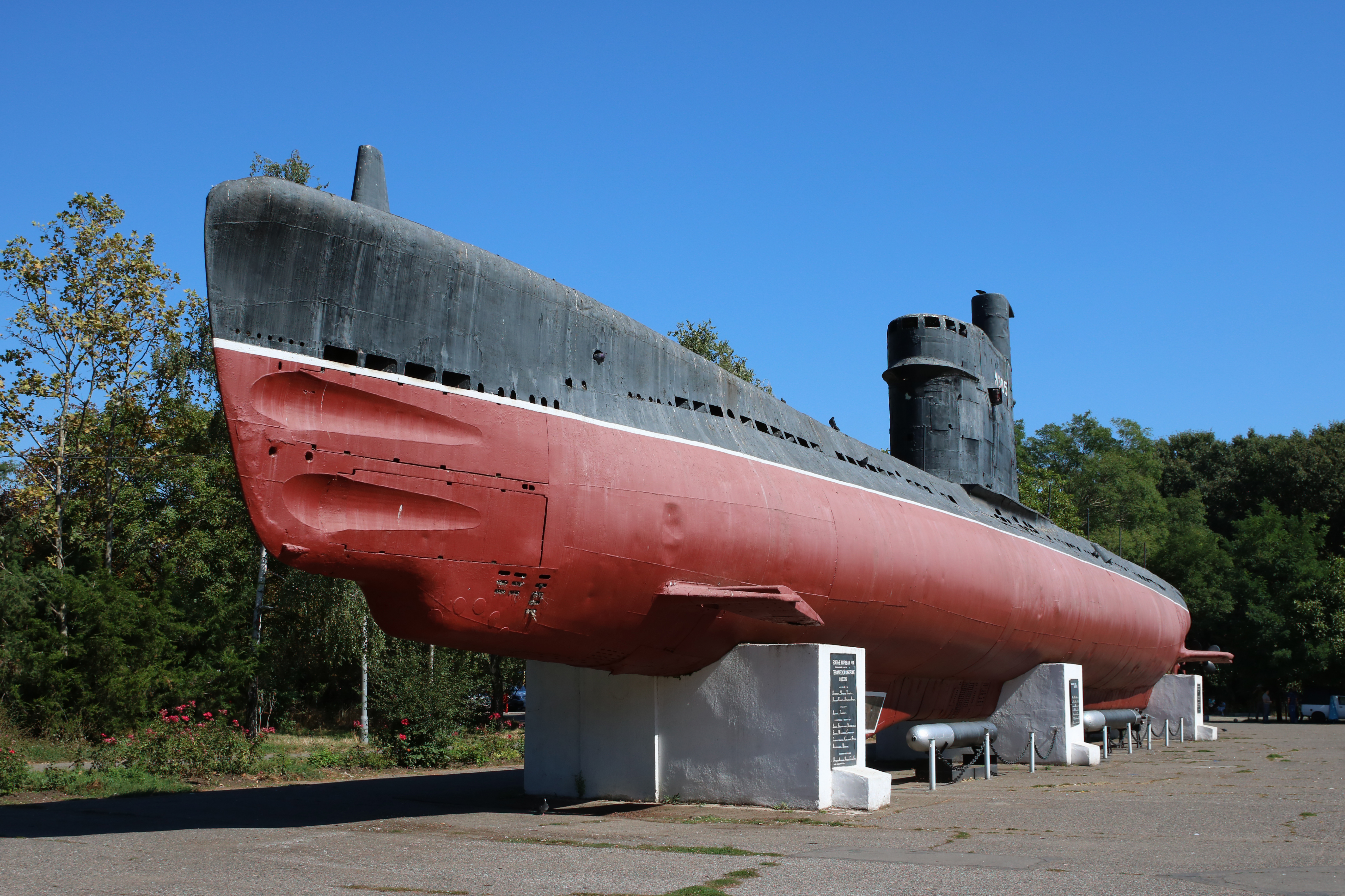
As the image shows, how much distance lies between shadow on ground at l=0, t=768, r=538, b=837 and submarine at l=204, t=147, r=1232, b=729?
2.70 metres

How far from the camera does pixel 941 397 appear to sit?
18.5 metres

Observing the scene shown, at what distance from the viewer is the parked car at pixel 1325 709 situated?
40938mm

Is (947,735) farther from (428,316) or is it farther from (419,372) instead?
(428,316)

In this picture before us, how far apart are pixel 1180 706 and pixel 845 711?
64.9ft

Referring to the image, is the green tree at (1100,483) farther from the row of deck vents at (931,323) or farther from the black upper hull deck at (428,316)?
the black upper hull deck at (428,316)

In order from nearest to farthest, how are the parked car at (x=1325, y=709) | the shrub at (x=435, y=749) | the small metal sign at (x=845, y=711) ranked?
the small metal sign at (x=845, y=711)
the shrub at (x=435, y=749)
the parked car at (x=1325, y=709)

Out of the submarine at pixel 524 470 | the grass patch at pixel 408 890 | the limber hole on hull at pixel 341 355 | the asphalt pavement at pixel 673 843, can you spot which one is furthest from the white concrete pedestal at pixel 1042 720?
the limber hole on hull at pixel 341 355

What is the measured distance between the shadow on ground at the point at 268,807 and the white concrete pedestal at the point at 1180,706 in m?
19.2

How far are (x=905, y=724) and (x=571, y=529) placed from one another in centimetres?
1134

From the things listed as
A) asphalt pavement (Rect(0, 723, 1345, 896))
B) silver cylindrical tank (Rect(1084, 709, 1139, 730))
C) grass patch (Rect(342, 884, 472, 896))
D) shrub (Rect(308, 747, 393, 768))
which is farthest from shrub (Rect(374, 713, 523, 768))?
grass patch (Rect(342, 884, 472, 896))

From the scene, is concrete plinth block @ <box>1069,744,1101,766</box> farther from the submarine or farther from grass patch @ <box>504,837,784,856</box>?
grass patch @ <box>504,837,784,856</box>

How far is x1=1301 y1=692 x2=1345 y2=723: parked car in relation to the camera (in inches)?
1612

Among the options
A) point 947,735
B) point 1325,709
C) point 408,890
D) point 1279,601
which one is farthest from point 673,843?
point 1279,601

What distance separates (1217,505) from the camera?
217 feet
